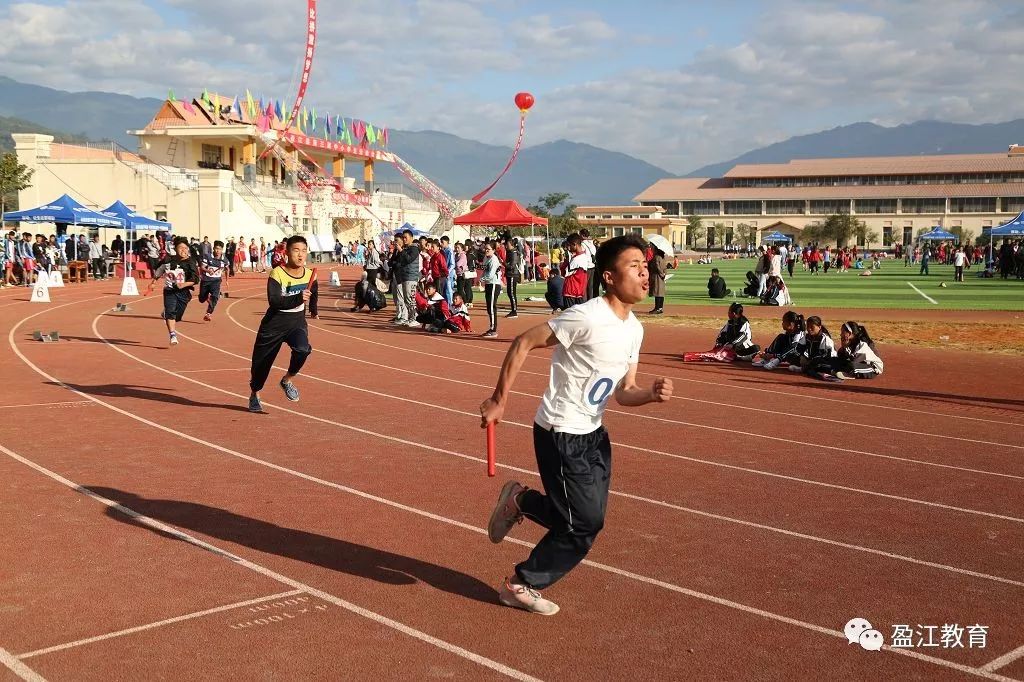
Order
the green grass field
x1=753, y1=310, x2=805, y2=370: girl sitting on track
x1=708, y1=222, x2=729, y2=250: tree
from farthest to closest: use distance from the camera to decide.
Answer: x1=708, y1=222, x2=729, y2=250: tree
the green grass field
x1=753, y1=310, x2=805, y2=370: girl sitting on track

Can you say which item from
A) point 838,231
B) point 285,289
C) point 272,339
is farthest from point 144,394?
point 838,231

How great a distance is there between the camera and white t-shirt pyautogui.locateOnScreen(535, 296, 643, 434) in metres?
4.61

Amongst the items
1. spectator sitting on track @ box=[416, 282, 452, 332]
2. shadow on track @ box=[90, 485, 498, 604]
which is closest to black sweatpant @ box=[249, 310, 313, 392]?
shadow on track @ box=[90, 485, 498, 604]

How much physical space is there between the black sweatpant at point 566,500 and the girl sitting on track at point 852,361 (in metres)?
9.30

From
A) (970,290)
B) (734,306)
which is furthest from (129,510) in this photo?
(970,290)

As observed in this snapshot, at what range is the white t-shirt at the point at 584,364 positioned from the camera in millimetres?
4613

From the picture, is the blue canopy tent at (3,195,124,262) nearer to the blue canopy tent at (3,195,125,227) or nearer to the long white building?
the blue canopy tent at (3,195,125,227)

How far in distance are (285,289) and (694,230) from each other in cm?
11441

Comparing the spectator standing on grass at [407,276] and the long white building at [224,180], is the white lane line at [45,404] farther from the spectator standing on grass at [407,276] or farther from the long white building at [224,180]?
the long white building at [224,180]

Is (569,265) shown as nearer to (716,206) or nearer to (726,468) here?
(726,468)

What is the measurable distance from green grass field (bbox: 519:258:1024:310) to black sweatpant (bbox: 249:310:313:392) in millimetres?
19277

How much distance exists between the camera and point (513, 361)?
454cm

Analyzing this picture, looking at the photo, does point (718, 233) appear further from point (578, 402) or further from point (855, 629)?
point (578, 402)

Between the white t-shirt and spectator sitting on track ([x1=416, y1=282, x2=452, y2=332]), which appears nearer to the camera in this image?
the white t-shirt
